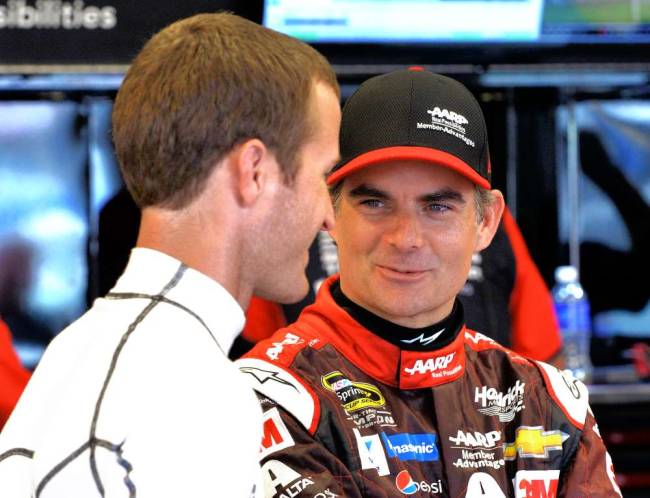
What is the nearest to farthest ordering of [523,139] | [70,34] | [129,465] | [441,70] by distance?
[129,465] → [70,34] → [441,70] → [523,139]

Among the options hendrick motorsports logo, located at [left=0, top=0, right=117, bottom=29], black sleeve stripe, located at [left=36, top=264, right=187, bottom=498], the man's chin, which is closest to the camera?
black sleeve stripe, located at [left=36, top=264, right=187, bottom=498]

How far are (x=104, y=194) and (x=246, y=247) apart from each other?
2.97 m

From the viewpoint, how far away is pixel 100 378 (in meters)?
1.08

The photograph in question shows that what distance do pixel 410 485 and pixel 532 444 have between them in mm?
211

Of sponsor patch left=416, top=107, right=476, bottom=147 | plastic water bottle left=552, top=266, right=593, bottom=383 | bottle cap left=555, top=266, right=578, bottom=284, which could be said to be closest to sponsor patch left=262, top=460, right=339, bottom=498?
sponsor patch left=416, top=107, right=476, bottom=147

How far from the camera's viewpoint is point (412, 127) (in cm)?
171

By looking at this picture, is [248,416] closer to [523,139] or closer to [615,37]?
[615,37]

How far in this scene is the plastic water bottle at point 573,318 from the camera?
165 inches

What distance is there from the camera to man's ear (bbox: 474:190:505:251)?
73.2 inches

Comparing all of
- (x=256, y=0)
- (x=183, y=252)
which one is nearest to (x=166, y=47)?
(x=183, y=252)

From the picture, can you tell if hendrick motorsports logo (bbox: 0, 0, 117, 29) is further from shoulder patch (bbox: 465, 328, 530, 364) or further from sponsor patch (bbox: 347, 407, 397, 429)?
sponsor patch (bbox: 347, 407, 397, 429)

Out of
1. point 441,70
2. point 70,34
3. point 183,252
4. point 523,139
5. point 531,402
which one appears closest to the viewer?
point 183,252

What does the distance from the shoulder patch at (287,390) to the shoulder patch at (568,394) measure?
0.39 metres

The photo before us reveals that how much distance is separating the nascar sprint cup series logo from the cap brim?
1.02ft
